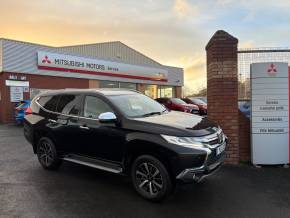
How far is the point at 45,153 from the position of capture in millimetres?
6691

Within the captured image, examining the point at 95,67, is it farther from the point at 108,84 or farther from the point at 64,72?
the point at 64,72

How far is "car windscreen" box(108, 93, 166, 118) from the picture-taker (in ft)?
17.6

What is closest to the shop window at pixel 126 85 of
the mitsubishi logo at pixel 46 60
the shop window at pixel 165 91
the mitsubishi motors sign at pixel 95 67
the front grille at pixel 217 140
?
the mitsubishi motors sign at pixel 95 67

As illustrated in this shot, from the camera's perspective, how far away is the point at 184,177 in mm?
4430

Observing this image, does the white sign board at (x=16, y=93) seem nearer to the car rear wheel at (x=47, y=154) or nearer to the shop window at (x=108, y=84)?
the shop window at (x=108, y=84)

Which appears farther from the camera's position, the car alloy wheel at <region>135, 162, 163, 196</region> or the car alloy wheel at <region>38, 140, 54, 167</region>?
the car alloy wheel at <region>38, 140, 54, 167</region>

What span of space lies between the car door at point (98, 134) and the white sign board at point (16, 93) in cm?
1528

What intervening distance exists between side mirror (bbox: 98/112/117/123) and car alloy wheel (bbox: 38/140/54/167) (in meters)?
2.07

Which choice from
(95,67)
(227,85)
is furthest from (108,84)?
(227,85)

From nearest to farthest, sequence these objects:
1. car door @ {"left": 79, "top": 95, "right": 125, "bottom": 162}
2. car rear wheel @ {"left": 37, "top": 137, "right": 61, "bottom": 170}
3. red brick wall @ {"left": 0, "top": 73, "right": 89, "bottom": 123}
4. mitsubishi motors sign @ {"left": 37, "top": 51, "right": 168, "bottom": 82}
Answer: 1. car door @ {"left": 79, "top": 95, "right": 125, "bottom": 162}
2. car rear wheel @ {"left": 37, "top": 137, "right": 61, "bottom": 170}
3. red brick wall @ {"left": 0, "top": 73, "right": 89, "bottom": 123}
4. mitsubishi motors sign @ {"left": 37, "top": 51, "right": 168, "bottom": 82}

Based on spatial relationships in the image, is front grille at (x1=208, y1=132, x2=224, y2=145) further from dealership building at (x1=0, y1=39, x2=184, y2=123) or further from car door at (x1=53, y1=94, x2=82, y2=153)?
dealership building at (x1=0, y1=39, x2=184, y2=123)

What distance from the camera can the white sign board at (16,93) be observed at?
1933 centimetres

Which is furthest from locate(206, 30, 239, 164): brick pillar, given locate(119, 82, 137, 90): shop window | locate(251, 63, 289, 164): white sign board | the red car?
locate(119, 82, 137, 90): shop window

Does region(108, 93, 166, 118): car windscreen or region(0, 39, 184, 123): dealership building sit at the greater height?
region(0, 39, 184, 123): dealership building
